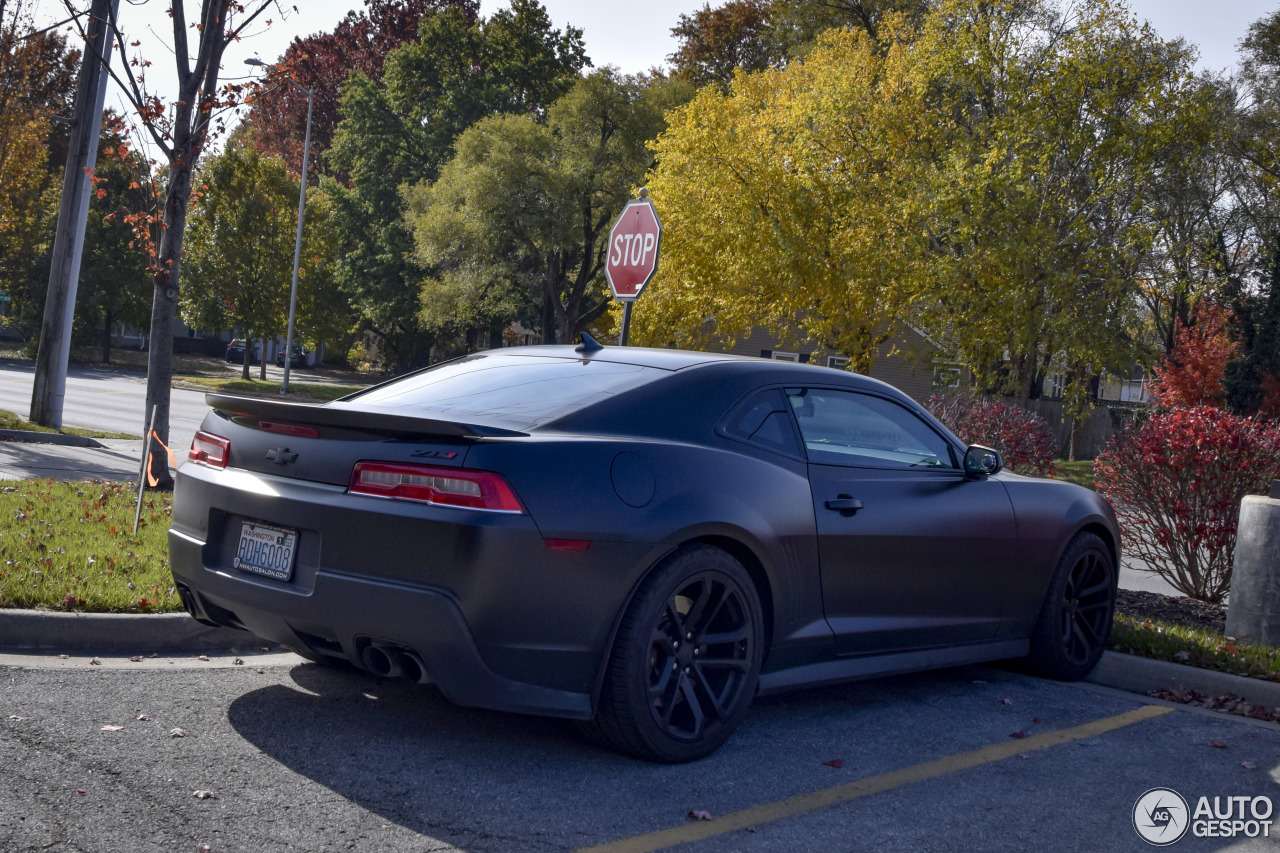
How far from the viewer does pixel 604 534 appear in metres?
3.95

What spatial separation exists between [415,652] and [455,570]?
329 millimetres

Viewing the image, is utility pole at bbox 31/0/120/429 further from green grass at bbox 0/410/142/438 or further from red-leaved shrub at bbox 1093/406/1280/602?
red-leaved shrub at bbox 1093/406/1280/602

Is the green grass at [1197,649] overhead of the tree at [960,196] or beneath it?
beneath

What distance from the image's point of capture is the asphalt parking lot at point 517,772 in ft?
11.3

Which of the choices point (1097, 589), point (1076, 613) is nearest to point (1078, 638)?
point (1076, 613)

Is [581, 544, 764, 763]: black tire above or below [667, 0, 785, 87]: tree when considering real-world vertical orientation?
below

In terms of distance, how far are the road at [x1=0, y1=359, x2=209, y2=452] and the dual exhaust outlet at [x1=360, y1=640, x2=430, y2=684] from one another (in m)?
10.1

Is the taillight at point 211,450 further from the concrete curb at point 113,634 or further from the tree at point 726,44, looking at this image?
the tree at point 726,44

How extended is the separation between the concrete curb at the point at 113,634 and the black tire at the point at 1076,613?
395 cm

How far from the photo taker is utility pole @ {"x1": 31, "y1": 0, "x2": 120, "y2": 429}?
15977 millimetres

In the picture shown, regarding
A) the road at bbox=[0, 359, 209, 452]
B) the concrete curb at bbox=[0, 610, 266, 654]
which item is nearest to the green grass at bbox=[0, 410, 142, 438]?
the road at bbox=[0, 359, 209, 452]

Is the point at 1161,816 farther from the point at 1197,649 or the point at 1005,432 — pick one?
the point at 1005,432

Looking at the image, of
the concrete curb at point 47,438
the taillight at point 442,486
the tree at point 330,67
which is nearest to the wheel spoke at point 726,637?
the taillight at point 442,486

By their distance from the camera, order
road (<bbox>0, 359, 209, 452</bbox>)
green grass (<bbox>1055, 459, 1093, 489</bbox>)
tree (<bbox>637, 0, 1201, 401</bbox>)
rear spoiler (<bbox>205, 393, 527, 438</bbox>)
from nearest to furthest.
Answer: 1. rear spoiler (<bbox>205, 393, 527, 438</bbox>)
2. road (<bbox>0, 359, 209, 452</bbox>)
3. tree (<bbox>637, 0, 1201, 401</bbox>)
4. green grass (<bbox>1055, 459, 1093, 489</bbox>)
